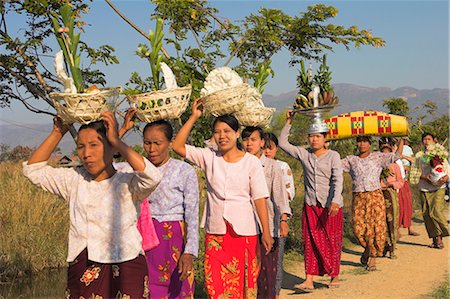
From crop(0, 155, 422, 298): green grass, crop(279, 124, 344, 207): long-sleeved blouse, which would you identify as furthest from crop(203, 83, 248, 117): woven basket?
crop(0, 155, 422, 298): green grass

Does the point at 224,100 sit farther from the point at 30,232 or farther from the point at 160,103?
the point at 30,232

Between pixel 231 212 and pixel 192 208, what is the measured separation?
22.3 inches

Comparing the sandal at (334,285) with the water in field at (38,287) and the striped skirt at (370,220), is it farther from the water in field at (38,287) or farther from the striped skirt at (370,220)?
the water in field at (38,287)

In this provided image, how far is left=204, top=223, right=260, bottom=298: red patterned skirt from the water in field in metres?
3.20

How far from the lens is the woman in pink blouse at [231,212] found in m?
6.14

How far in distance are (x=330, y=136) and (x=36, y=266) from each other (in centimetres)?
512

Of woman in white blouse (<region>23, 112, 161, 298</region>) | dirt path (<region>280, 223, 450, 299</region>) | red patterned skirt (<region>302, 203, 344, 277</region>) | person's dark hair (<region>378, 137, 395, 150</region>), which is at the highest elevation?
person's dark hair (<region>378, 137, 395, 150</region>)

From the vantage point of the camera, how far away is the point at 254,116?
680 centimetres

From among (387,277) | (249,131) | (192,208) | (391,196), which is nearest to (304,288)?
(387,277)

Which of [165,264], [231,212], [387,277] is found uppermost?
[231,212]

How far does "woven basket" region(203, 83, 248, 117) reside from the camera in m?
6.01

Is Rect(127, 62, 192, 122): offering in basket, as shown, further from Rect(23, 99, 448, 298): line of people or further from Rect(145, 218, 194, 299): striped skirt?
Rect(145, 218, 194, 299): striped skirt

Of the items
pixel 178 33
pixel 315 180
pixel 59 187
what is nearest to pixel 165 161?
pixel 59 187

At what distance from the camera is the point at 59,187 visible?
4570 mm
